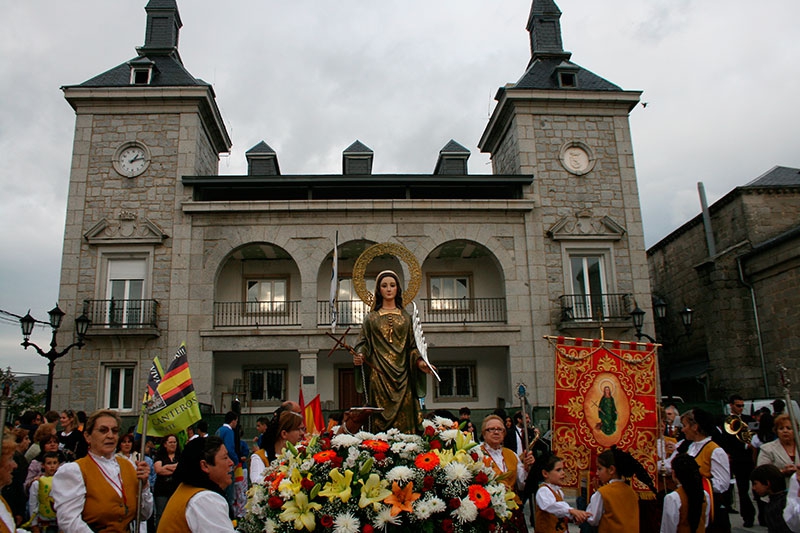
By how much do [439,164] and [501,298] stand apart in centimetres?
738

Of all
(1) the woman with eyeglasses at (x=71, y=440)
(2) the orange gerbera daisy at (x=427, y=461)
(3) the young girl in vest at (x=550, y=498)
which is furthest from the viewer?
(1) the woman with eyeglasses at (x=71, y=440)

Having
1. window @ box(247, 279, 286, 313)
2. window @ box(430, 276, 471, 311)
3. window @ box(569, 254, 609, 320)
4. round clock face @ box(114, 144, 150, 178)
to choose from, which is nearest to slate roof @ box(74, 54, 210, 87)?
round clock face @ box(114, 144, 150, 178)

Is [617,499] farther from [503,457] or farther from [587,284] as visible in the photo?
[587,284]

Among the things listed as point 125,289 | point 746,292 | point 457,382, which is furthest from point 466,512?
point 746,292

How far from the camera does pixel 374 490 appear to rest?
4.07 metres

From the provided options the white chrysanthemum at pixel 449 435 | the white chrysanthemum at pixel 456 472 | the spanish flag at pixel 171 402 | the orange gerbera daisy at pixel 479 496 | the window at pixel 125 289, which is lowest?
the orange gerbera daisy at pixel 479 496

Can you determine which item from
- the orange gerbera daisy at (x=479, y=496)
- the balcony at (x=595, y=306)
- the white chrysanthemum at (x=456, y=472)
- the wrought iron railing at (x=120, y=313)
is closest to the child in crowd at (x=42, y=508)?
the white chrysanthemum at (x=456, y=472)

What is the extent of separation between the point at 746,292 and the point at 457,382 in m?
11.0

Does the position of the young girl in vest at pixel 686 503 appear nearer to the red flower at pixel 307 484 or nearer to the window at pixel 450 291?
the red flower at pixel 307 484

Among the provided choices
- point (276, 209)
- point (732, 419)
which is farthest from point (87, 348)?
point (732, 419)

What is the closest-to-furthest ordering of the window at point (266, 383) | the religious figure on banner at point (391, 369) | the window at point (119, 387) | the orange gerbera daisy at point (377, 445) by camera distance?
the orange gerbera daisy at point (377, 445)
the religious figure on banner at point (391, 369)
the window at point (119, 387)
the window at point (266, 383)

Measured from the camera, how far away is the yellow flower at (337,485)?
13.3 feet

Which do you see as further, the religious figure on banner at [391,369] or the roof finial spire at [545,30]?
the roof finial spire at [545,30]

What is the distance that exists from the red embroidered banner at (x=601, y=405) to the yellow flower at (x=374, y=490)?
10.5 feet
